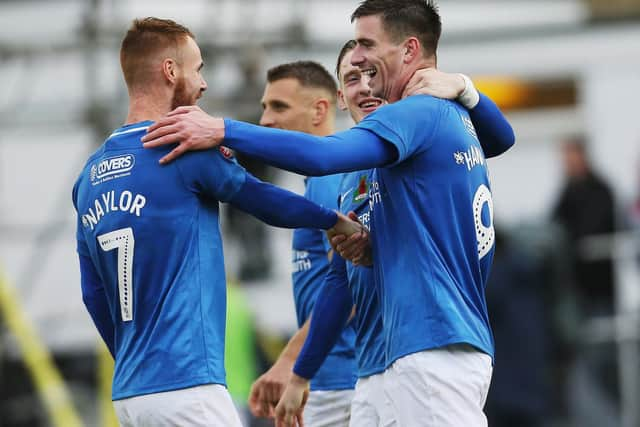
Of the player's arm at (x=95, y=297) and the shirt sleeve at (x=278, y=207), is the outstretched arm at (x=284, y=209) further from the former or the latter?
the player's arm at (x=95, y=297)

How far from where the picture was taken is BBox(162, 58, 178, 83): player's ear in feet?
17.1

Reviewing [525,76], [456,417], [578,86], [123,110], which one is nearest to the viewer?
[456,417]

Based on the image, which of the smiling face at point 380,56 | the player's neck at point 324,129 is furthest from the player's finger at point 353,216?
the player's neck at point 324,129

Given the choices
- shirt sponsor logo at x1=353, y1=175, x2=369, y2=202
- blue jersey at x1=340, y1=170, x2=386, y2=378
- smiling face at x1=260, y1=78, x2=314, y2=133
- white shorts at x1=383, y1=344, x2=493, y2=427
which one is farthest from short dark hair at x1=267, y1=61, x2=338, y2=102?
white shorts at x1=383, y1=344, x2=493, y2=427

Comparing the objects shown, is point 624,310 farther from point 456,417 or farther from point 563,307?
point 456,417

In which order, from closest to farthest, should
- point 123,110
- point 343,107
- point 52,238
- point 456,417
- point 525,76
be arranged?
point 456,417
point 343,107
point 123,110
point 52,238
point 525,76

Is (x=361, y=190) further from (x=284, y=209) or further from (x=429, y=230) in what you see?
(x=429, y=230)

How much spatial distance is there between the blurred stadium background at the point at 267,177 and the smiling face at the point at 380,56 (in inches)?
220

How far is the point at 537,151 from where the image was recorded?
629 inches

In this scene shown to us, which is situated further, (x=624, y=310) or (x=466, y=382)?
A: (x=624, y=310)

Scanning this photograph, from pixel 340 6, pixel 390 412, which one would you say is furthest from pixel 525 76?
pixel 390 412

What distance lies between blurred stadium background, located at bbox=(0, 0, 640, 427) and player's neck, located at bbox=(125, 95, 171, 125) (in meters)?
5.58

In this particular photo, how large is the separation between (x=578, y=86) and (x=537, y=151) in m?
0.94

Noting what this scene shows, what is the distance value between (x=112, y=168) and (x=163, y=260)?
0.40m
